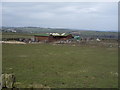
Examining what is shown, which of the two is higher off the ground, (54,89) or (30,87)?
(30,87)

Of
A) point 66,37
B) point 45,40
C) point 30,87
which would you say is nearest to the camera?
point 30,87

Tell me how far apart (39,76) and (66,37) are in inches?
1817

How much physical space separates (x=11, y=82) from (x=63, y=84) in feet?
16.2

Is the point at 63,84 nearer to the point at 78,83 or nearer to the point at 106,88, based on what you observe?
the point at 78,83

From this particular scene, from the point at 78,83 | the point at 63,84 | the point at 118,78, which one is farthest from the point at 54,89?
the point at 118,78

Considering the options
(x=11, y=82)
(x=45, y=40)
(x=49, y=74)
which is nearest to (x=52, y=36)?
(x=45, y=40)

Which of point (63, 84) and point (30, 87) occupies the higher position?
point (30, 87)

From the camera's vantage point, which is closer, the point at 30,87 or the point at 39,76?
the point at 30,87

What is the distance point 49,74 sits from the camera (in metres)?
13.3

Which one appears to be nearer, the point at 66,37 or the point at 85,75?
the point at 85,75

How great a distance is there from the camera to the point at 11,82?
615 cm

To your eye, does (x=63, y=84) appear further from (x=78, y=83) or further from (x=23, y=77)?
(x=23, y=77)

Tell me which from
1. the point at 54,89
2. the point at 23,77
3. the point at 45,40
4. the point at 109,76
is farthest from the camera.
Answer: the point at 45,40

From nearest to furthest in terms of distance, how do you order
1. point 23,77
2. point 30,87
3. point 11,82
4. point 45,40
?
point 30,87
point 11,82
point 23,77
point 45,40
